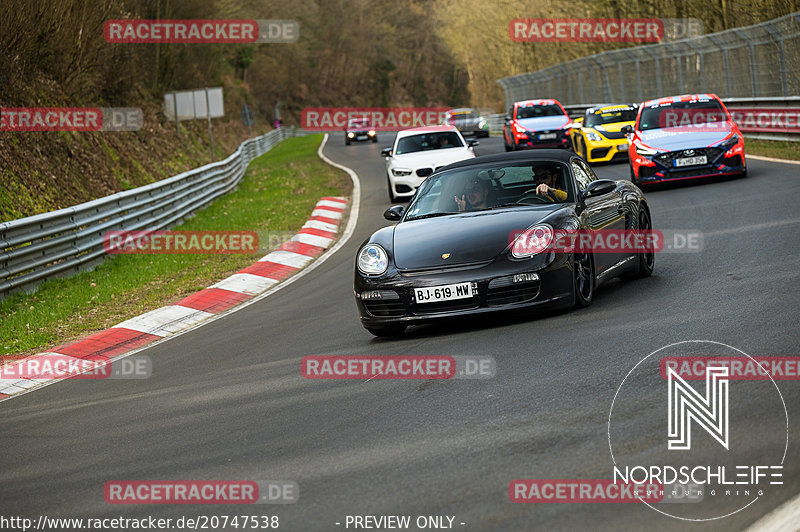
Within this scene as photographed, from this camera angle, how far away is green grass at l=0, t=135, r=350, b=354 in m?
11.2

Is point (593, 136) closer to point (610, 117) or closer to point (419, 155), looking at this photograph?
point (610, 117)

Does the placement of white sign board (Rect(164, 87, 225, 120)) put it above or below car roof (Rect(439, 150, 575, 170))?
above

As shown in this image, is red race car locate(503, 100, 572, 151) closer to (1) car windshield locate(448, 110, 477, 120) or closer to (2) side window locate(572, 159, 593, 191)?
(2) side window locate(572, 159, 593, 191)

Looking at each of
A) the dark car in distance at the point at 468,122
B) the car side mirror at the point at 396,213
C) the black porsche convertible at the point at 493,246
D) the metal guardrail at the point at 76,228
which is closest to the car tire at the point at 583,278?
the black porsche convertible at the point at 493,246

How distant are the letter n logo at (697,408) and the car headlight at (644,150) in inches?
505

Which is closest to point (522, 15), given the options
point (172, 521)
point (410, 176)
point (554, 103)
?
point (554, 103)

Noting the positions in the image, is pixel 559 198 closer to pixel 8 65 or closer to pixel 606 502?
pixel 606 502

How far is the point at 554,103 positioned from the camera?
105ft

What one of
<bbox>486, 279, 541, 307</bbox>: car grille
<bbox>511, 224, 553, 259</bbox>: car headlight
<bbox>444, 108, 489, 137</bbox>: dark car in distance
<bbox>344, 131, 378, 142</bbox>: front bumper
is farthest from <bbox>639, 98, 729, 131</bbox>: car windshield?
<bbox>344, 131, 378, 142</bbox>: front bumper

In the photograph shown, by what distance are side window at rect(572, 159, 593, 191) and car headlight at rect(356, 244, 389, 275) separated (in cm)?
187

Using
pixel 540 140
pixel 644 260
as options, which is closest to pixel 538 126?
pixel 540 140

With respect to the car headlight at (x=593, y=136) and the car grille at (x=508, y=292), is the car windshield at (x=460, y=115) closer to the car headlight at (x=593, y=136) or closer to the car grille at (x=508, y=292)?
the car headlight at (x=593, y=136)

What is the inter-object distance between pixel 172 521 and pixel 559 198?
520 centimetres

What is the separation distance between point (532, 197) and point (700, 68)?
26.1 metres
